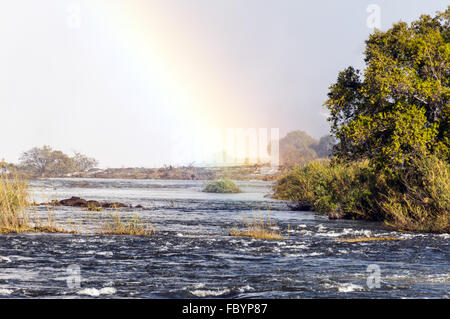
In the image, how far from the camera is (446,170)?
25828mm

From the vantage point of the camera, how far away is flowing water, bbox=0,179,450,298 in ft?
46.0

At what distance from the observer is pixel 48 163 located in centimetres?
11256

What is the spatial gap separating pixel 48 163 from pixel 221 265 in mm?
100825

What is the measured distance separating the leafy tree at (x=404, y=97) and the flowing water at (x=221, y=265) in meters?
4.35

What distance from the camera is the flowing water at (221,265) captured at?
14.0 m

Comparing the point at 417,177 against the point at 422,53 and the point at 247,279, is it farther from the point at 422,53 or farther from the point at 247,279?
the point at 247,279

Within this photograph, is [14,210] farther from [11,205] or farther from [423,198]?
[423,198]

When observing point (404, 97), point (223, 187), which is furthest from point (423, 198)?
point (223, 187)

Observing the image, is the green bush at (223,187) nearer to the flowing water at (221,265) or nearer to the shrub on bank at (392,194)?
the shrub on bank at (392,194)

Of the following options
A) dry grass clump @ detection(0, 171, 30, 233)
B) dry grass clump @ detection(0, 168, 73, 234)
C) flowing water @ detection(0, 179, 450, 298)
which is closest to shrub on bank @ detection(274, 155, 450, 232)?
flowing water @ detection(0, 179, 450, 298)

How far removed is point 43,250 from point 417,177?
17.9 metres

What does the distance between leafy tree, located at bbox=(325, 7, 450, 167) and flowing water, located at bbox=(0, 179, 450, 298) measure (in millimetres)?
4347

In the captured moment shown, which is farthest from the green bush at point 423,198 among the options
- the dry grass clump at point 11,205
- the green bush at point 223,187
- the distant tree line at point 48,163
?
the distant tree line at point 48,163
